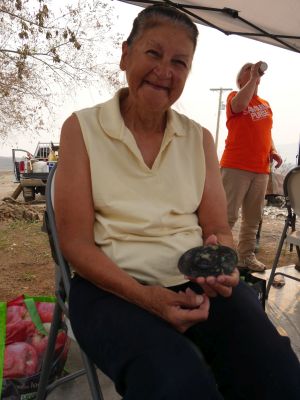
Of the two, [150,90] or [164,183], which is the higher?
[150,90]

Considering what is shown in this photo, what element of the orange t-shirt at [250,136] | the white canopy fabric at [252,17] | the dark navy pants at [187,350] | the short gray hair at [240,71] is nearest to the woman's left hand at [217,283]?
the dark navy pants at [187,350]

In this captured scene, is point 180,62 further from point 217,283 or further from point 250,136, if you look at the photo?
point 250,136

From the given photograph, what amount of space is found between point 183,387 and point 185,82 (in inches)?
40.5

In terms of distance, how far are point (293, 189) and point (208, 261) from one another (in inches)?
70.9

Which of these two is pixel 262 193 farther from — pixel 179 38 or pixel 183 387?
pixel 183 387

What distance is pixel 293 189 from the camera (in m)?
2.66

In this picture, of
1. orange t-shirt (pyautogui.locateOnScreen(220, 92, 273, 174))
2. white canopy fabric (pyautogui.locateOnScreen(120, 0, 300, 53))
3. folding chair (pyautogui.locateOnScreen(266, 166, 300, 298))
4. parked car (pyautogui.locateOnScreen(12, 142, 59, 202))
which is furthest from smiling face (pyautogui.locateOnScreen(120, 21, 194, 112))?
parked car (pyautogui.locateOnScreen(12, 142, 59, 202))

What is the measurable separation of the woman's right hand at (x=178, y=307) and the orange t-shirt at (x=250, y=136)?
2.74 meters

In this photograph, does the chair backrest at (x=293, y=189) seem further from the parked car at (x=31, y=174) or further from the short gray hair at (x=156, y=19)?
the parked car at (x=31, y=174)

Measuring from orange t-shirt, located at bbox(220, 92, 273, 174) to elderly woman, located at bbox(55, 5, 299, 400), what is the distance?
2.15 metres

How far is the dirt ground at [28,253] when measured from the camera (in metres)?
3.64

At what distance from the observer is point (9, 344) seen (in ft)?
5.66

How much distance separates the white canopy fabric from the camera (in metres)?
3.45

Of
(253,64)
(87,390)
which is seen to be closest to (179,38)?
(87,390)
